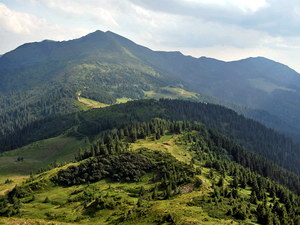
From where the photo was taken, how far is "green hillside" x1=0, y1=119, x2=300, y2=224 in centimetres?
6975

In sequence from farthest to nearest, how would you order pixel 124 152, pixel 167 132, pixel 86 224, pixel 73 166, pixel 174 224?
pixel 167 132, pixel 124 152, pixel 73 166, pixel 86 224, pixel 174 224

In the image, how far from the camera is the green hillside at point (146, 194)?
69750mm

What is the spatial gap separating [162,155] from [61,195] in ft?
161

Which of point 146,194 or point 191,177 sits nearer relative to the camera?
point 146,194

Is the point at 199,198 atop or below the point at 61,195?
atop

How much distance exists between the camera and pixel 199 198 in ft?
264

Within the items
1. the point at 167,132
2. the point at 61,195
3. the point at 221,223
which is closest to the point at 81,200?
the point at 61,195

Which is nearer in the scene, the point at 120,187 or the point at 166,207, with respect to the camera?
the point at 166,207

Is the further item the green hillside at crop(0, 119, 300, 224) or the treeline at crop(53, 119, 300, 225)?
the treeline at crop(53, 119, 300, 225)

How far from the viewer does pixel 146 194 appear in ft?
298

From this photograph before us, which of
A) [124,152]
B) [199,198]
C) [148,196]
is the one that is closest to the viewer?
[199,198]

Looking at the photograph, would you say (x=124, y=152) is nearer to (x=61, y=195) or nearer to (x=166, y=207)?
(x=61, y=195)

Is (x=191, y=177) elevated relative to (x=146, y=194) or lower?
elevated

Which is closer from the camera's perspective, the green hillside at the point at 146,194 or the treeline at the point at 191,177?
the green hillside at the point at 146,194
